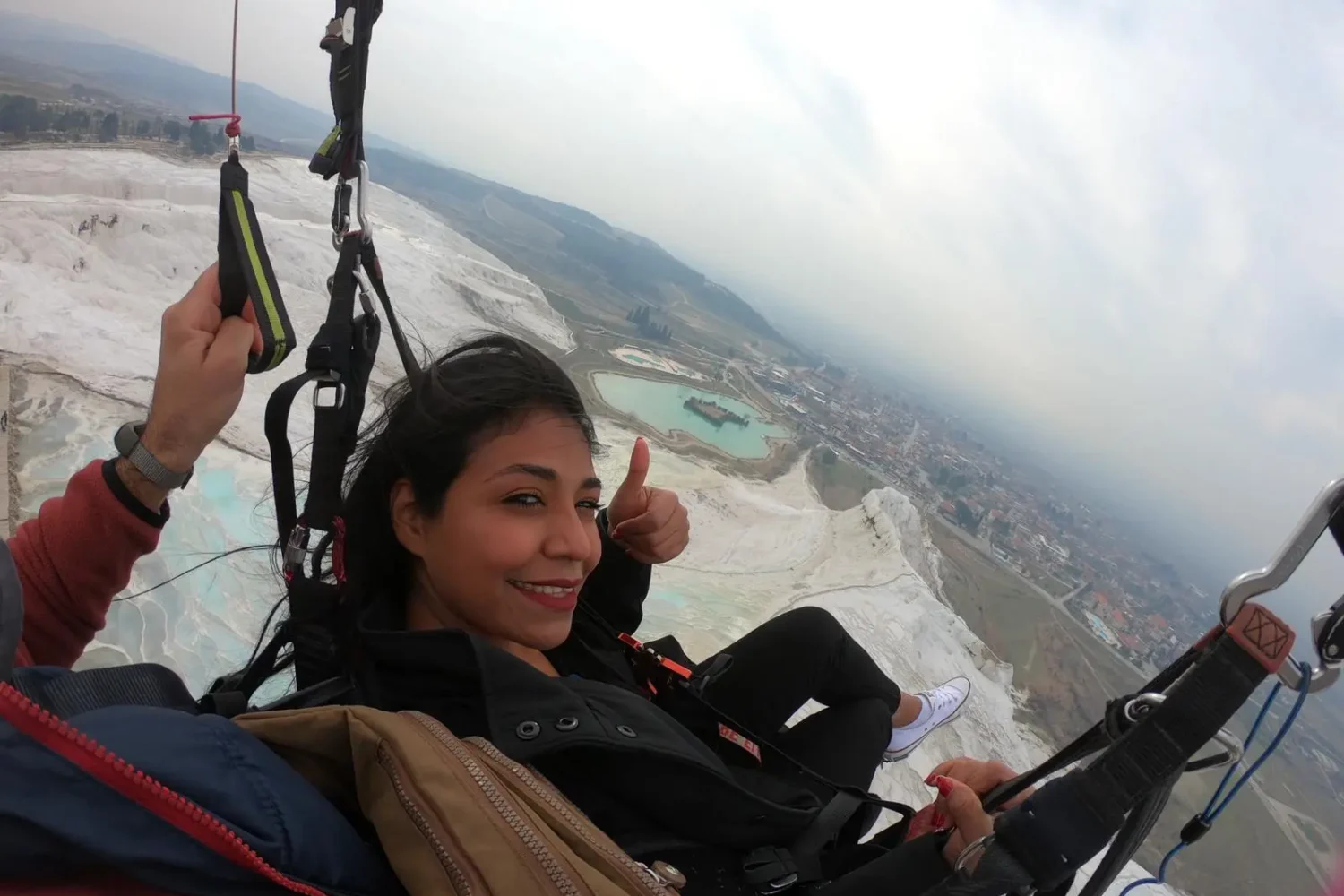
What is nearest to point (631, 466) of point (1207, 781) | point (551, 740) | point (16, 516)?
point (551, 740)

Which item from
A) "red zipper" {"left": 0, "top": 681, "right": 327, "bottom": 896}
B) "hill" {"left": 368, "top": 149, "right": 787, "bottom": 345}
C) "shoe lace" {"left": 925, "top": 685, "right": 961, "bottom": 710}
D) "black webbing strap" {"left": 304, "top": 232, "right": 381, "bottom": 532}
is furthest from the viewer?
"hill" {"left": 368, "top": 149, "right": 787, "bottom": 345}

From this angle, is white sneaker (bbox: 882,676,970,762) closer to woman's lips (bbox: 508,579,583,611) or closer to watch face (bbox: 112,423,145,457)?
woman's lips (bbox: 508,579,583,611)

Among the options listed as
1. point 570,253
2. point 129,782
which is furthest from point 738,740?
point 570,253

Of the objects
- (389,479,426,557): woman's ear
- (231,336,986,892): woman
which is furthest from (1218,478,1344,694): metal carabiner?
(389,479,426,557): woman's ear

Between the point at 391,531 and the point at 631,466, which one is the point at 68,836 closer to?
the point at 391,531

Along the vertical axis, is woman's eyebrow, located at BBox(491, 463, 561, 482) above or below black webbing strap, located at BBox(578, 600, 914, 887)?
above

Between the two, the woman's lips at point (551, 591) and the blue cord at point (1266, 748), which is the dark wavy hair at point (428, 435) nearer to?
the woman's lips at point (551, 591)

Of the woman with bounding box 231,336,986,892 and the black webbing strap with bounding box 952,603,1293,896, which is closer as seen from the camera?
the black webbing strap with bounding box 952,603,1293,896
